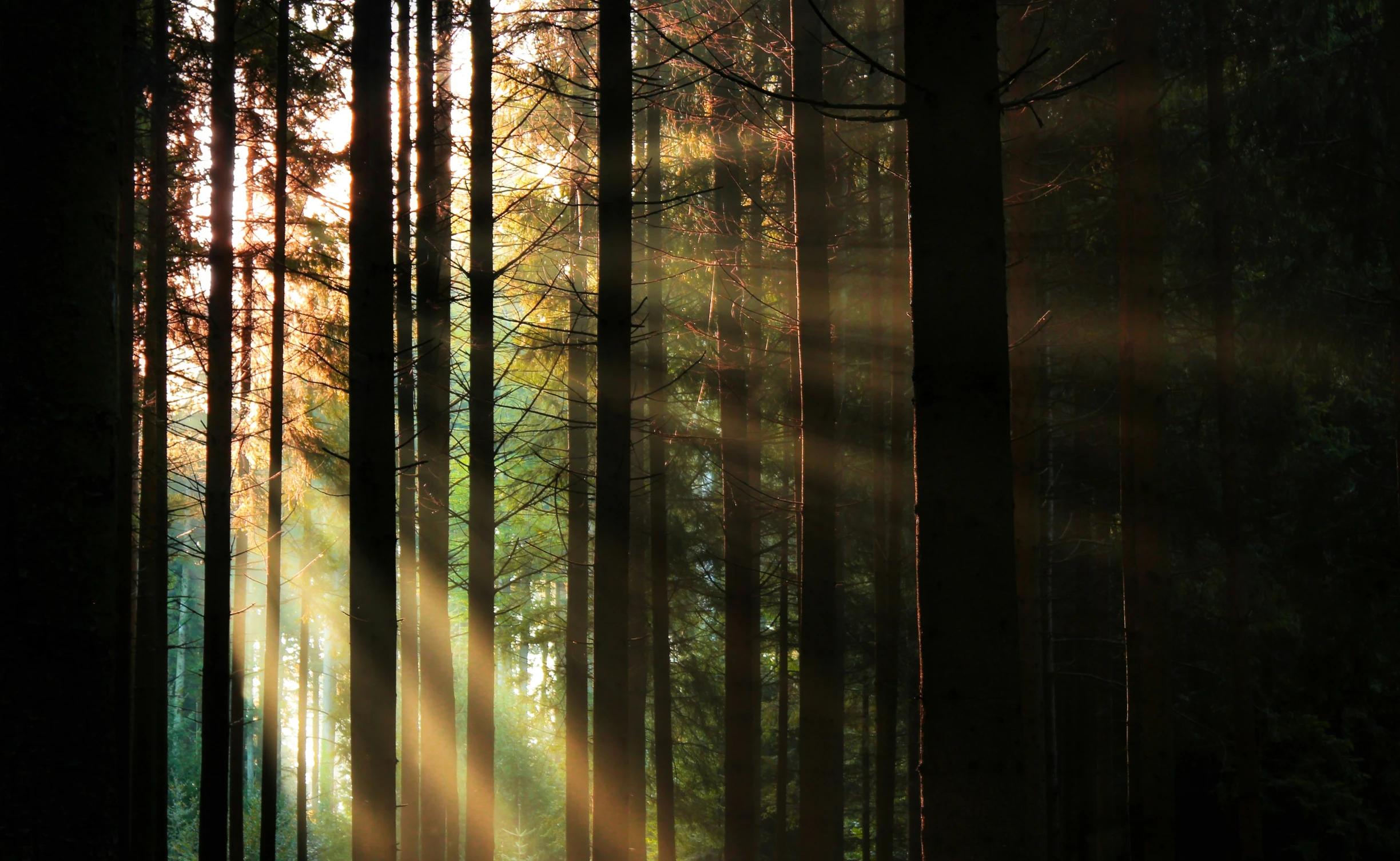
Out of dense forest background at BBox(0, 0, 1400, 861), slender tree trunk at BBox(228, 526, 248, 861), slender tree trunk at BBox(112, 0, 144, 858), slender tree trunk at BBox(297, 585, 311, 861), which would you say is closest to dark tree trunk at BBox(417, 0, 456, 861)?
dense forest background at BBox(0, 0, 1400, 861)

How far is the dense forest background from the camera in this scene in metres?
3.41

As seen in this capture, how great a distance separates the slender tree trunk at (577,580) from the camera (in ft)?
27.5

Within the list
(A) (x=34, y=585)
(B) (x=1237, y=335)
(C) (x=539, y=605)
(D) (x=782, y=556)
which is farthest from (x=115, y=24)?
(C) (x=539, y=605)

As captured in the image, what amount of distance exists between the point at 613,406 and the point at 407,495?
20.6ft

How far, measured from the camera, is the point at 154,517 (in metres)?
10.0

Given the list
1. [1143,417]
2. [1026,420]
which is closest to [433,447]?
[1026,420]

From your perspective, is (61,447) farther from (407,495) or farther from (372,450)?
(407,495)

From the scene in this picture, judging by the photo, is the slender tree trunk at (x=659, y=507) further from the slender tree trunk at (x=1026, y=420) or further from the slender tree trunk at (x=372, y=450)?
the slender tree trunk at (x=372, y=450)

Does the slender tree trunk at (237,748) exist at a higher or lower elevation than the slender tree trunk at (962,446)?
lower

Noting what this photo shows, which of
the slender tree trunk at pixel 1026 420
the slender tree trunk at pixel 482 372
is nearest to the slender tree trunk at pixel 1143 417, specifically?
the slender tree trunk at pixel 1026 420

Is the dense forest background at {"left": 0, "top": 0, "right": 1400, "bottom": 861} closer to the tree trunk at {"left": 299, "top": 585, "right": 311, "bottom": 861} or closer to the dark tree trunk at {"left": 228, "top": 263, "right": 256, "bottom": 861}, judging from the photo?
the dark tree trunk at {"left": 228, "top": 263, "right": 256, "bottom": 861}

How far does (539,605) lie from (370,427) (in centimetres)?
2051

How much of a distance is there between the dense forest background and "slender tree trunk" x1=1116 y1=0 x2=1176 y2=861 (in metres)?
0.04

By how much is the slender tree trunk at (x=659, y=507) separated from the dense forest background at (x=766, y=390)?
0.10 m
